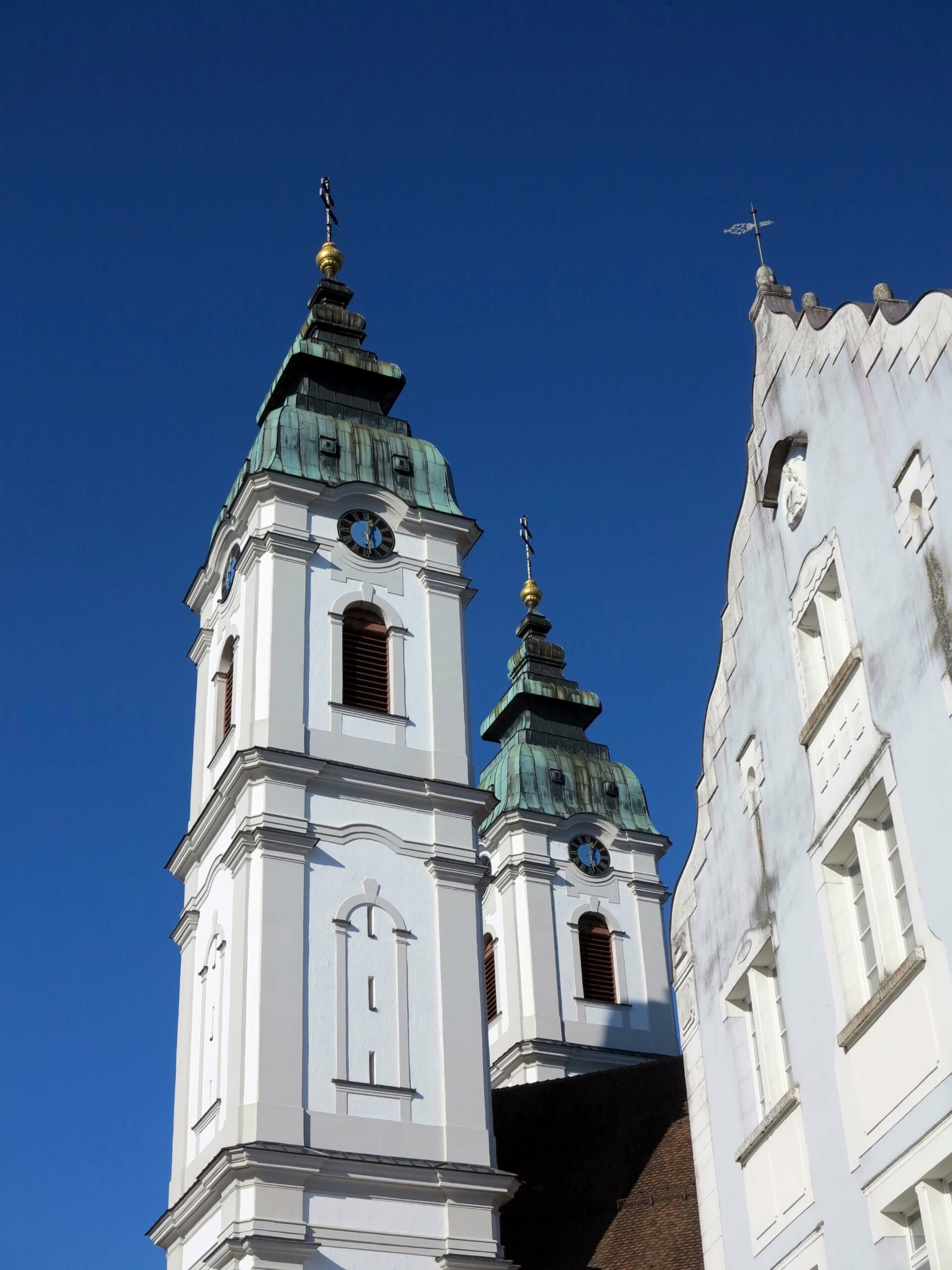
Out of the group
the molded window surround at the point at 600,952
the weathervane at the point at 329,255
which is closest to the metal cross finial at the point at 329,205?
the weathervane at the point at 329,255

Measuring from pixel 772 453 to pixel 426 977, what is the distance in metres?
15.1

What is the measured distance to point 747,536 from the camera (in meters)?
15.5

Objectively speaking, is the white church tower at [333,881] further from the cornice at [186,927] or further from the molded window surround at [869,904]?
the molded window surround at [869,904]

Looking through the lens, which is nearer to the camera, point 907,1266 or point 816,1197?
point 907,1266

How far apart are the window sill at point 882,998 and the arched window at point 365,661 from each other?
1816cm

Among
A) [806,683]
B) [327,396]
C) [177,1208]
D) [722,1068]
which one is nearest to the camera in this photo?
[806,683]

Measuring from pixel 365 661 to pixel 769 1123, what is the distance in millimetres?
17511

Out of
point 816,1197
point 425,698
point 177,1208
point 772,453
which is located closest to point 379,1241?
point 177,1208

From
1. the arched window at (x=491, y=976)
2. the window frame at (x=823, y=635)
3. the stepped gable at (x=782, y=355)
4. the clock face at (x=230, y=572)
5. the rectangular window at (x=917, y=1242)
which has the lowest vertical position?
the rectangular window at (x=917, y=1242)

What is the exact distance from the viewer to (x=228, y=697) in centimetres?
3184

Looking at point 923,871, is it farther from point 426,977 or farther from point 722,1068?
point 426,977

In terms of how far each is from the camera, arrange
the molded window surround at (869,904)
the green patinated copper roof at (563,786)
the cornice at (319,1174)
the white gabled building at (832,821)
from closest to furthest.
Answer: the white gabled building at (832,821) < the molded window surround at (869,904) < the cornice at (319,1174) < the green patinated copper roof at (563,786)

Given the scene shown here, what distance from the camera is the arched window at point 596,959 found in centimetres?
4078

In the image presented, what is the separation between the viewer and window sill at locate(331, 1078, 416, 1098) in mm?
25812
